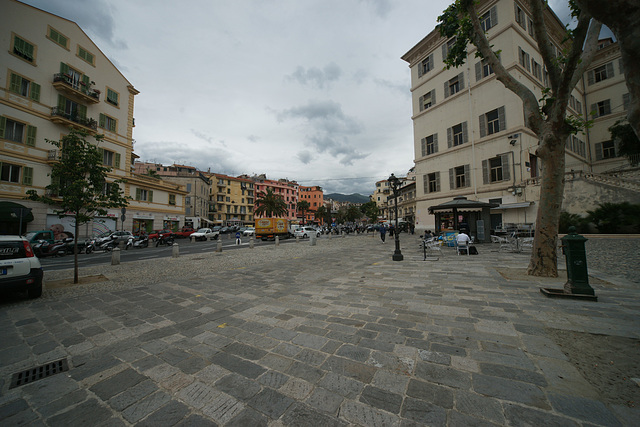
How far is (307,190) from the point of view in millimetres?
96438

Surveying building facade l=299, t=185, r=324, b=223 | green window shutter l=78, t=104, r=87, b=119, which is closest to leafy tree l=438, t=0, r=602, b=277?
green window shutter l=78, t=104, r=87, b=119

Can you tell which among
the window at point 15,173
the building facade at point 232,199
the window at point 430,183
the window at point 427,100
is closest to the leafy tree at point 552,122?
the window at point 430,183

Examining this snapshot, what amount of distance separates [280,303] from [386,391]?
298 cm

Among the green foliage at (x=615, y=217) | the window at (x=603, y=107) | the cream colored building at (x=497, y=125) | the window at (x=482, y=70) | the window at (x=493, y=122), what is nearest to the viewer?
the green foliage at (x=615, y=217)

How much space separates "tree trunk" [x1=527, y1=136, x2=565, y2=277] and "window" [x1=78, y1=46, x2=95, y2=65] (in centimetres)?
3452

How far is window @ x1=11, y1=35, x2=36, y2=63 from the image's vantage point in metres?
17.7

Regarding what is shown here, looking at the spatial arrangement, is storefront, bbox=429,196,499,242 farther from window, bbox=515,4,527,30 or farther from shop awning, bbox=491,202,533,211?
window, bbox=515,4,527,30

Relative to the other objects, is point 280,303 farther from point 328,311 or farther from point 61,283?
point 61,283

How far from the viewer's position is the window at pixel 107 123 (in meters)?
23.0

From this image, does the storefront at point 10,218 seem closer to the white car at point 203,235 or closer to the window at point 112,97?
the white car at point 203,235

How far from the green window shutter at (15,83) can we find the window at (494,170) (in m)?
37.4

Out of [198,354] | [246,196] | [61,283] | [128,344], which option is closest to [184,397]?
[198,354]

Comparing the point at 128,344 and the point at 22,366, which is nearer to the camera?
the point at 22,366

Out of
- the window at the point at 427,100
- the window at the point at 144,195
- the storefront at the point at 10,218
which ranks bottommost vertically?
the storefront at the point at 10,218
